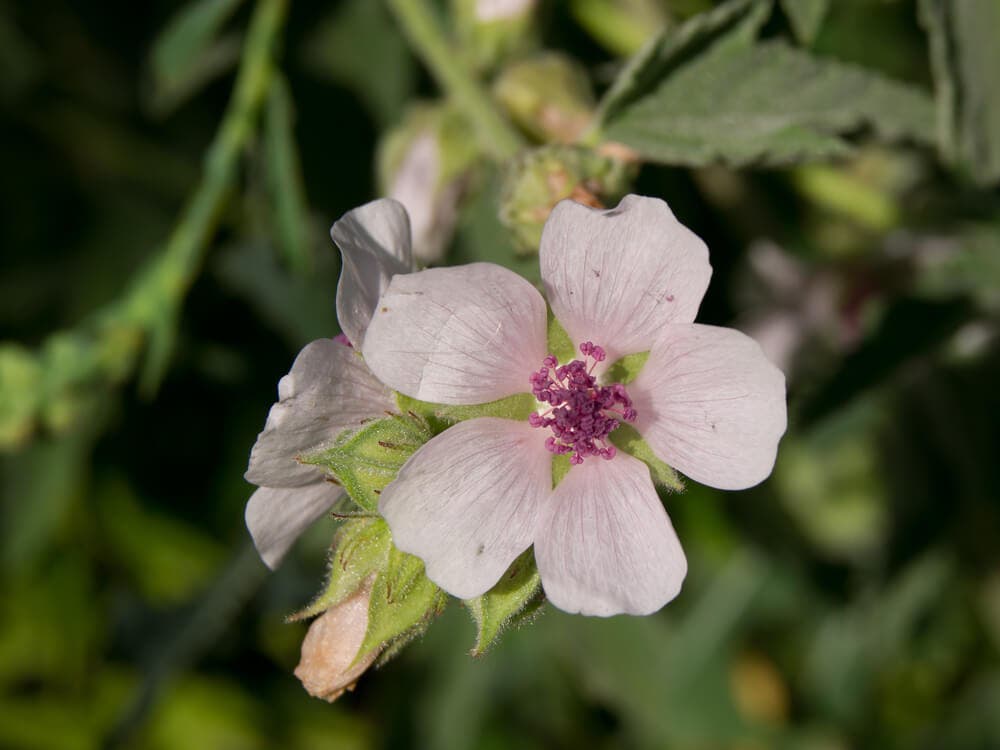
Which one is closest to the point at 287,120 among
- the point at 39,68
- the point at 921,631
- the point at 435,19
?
the point at 435,19

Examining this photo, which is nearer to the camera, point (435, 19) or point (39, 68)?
point (435, 19)

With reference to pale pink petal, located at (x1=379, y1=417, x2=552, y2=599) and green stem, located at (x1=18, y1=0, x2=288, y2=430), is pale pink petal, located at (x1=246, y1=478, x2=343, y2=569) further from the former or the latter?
green stem, located at (x1=18, y1=0, x2=288, y2=430)

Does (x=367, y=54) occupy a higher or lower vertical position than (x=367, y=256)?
lower

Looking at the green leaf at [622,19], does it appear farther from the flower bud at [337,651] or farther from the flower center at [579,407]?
the flower bud at [337,651]

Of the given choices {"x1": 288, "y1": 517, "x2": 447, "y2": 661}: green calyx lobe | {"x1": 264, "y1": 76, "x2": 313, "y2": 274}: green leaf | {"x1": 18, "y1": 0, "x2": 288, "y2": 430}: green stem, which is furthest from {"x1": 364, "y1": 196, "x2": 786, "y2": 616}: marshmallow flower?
{"x1": 18, "y1": 0, "x2": 288, "y2": 430}: green stem

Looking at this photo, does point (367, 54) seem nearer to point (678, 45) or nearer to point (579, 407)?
point (678, 45)

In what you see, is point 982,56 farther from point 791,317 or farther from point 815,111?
point 791,317

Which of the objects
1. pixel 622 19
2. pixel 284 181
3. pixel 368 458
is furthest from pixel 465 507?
pixel 622 19
